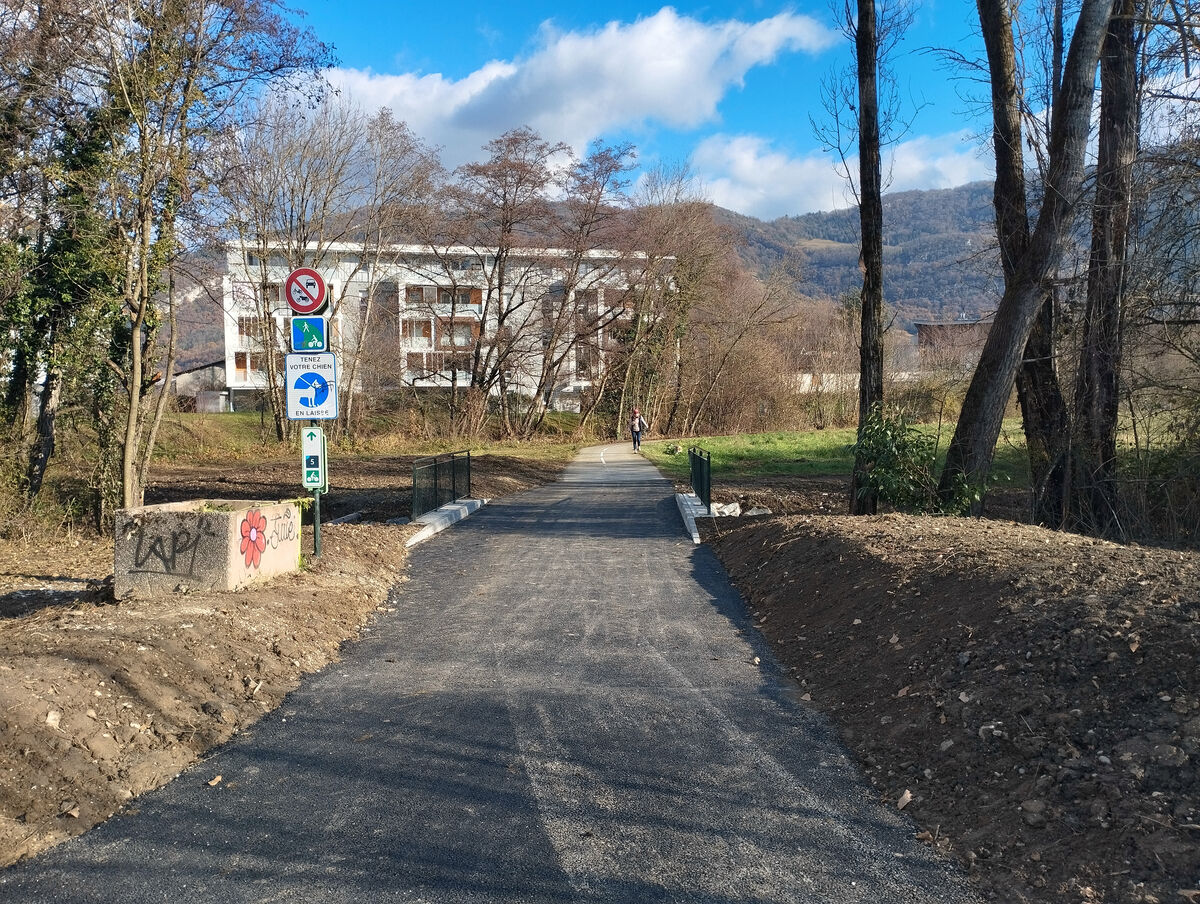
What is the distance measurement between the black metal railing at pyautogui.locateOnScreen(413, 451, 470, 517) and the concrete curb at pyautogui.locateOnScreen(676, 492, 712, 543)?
4441mm

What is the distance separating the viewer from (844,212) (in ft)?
48.7

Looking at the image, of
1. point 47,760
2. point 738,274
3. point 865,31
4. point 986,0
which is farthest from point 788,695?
point 738,274

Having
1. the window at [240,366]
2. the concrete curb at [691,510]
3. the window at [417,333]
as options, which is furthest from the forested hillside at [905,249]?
the concrete curb at [691,510]

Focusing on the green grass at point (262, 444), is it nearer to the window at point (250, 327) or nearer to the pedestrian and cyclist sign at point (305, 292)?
the window at point (250, 327)

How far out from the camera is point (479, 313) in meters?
48.8

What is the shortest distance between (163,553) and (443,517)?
7887mm

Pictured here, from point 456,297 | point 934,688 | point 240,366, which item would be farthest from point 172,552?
point 240,366

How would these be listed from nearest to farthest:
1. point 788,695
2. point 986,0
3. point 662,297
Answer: point 788,695
point 986,0
point 662,297

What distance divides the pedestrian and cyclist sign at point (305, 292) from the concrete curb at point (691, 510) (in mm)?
6422

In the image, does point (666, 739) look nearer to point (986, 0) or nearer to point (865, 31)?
point (865, 31)

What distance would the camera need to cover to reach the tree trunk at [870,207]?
13734 millimetres

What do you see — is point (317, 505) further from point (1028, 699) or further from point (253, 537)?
point (1028, 699)

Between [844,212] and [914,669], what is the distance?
1048 centimetres

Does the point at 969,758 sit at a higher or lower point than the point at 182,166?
lower
